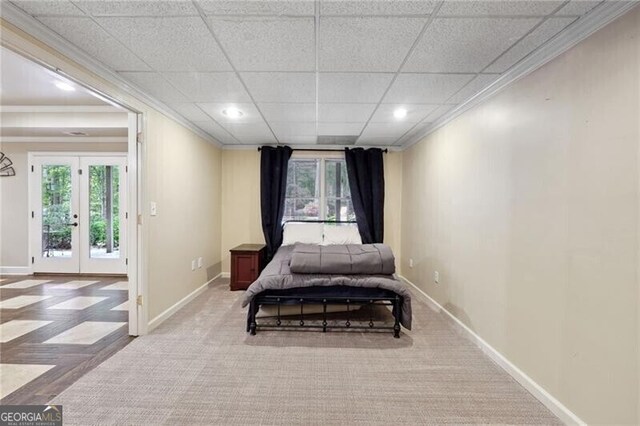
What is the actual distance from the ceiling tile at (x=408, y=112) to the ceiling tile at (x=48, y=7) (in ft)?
7.64

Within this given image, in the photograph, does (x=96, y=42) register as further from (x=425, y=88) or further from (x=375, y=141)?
(x=375, y=141)

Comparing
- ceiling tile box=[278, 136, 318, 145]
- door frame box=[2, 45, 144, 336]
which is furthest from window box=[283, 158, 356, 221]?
door frame box=[2, 45, 144, 336]

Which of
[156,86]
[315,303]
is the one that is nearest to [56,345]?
[315,303]

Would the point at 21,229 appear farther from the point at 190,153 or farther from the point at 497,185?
the point at 497,185

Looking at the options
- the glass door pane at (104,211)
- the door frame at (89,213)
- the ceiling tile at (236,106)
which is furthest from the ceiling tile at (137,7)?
the glass door pane at (104,211)

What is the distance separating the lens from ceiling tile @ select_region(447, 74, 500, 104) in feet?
7.11

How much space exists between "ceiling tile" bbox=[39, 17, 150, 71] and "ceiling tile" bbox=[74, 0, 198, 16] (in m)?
0.13

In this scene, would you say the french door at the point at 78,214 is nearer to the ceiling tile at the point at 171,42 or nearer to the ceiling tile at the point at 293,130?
the ceiling tile at the point at 293,130

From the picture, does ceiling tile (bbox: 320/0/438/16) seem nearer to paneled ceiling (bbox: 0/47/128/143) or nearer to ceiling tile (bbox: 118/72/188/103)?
ceiling tile (bbox: 118/72/188/103)

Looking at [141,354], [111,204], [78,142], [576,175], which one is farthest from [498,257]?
[78,142]

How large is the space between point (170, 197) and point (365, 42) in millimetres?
2520

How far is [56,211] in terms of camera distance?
4660mm

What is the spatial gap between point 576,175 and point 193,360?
2868mm

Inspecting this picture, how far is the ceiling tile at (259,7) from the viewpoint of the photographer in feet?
4.57
